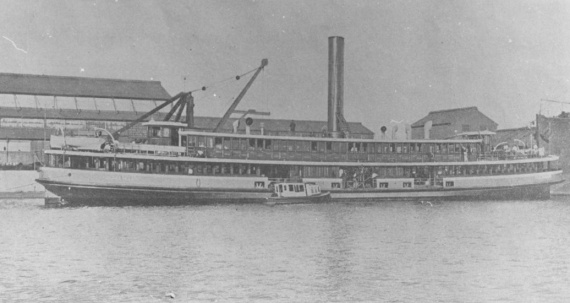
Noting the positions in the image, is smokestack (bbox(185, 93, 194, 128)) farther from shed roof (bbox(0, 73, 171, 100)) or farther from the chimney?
shed roof (bbox(0, 73, 171, 100))

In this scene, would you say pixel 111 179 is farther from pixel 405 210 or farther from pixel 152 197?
pixel 405 210

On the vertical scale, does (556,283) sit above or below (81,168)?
below

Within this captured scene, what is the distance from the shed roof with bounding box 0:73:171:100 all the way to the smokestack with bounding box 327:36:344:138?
14.9 m

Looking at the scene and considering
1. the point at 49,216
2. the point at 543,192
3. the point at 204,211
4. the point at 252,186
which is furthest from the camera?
the point at 543,192

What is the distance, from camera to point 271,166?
144 feet

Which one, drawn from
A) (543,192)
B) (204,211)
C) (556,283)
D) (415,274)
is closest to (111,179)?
(204,211)

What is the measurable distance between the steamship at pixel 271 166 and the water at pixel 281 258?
658 centimetres

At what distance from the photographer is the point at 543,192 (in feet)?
161

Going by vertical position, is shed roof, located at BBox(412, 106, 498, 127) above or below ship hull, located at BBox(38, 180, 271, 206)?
above

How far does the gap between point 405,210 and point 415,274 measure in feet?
68.5

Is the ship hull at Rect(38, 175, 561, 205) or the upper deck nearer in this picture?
the ship hull at Rect(38, 175, 561, 205)

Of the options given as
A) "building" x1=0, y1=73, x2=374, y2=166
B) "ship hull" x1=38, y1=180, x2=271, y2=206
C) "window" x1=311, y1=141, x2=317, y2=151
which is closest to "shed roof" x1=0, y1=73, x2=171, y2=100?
"building" x1=0, y1=73, x2=374, y2=166

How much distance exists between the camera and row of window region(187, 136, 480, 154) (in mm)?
42688

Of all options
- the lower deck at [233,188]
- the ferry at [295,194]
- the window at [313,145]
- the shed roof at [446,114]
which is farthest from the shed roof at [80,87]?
the shed roof at [446,114]
